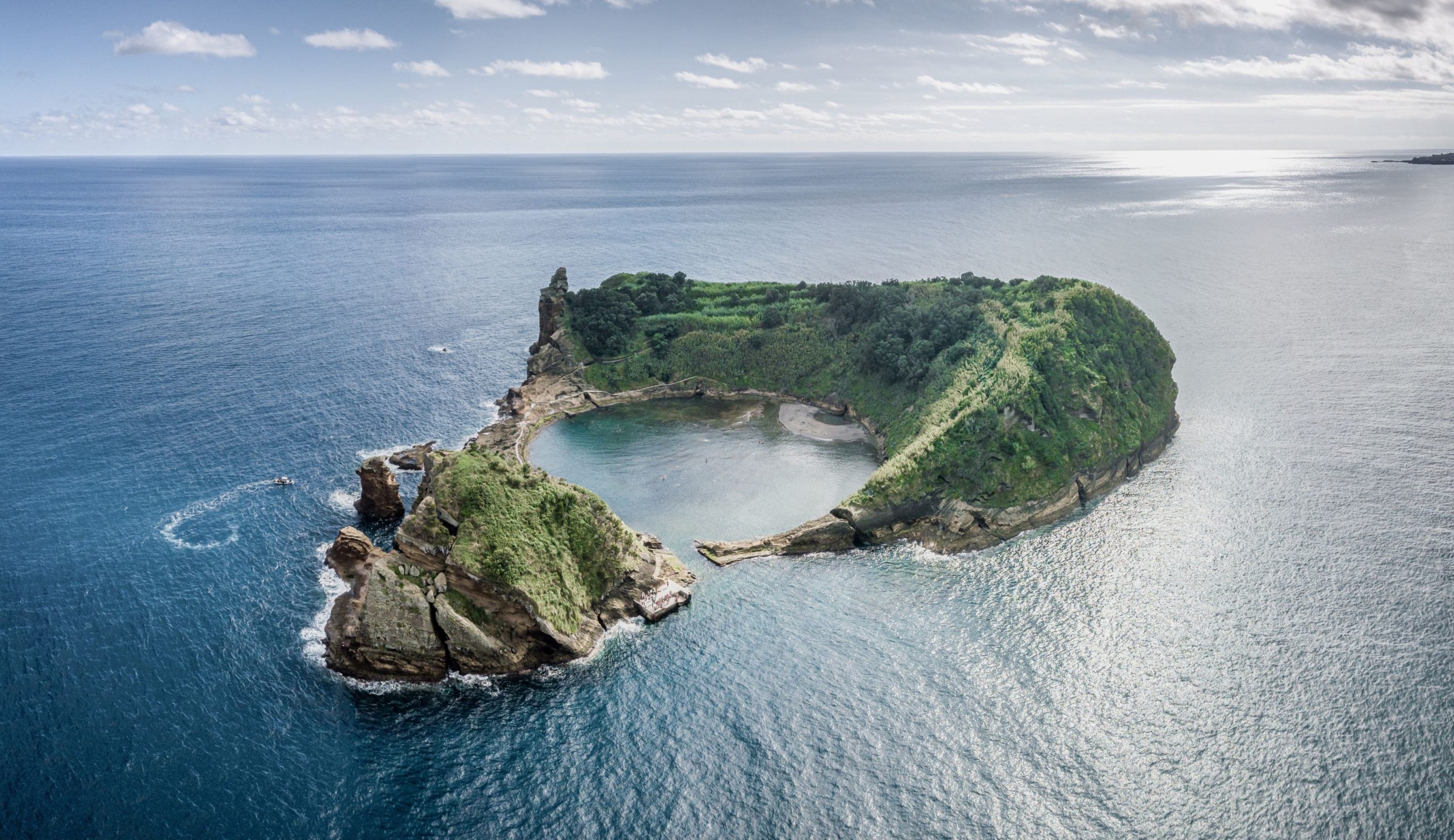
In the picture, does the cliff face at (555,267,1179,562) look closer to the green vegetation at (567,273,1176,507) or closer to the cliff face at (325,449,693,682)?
the green vegetation at (567,273,1176,507)

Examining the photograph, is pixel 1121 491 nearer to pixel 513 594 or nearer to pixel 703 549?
pixel 703 549

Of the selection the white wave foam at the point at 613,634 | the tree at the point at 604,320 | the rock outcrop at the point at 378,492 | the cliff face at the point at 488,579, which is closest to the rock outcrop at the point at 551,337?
the tree at the point at 604,320

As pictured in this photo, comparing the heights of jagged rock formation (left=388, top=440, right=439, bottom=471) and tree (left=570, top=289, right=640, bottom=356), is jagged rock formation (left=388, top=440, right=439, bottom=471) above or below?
below

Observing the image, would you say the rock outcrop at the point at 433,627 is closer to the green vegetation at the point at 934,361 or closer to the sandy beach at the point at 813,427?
the green vegetation at the point at 934,361

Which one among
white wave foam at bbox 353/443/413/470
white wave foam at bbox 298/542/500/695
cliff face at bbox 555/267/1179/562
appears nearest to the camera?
white wave foam at bbox 298/542/500/695

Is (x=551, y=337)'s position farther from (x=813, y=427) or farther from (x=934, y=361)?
(x=934, y=361)

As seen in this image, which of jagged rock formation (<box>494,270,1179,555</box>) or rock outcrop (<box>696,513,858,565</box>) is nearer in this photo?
rock outcrop (<box>696,513,858,565</box>)

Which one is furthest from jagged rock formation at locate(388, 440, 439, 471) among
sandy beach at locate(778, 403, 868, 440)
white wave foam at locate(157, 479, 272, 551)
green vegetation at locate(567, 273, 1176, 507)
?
sandy beach at locate(778, 403, 868, 440)

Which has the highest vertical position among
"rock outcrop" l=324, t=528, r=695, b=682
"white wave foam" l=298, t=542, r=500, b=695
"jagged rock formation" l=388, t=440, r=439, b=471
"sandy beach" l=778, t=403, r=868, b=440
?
"sandy beach" l=778, t=403, r=868, b=440

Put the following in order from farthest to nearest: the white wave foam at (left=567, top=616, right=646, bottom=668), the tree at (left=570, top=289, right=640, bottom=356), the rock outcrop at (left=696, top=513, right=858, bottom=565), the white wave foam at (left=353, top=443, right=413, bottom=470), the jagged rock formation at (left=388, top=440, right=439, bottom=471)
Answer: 1. the tree at (left=570, top=289, right=640, bottom=356)
2. the white wave foam at (left=353, top=443, right=413, bottom=470)
3. the jagged rock formation at (left=388, top=440, right=439, bottom=471)
4. the rock outcrop at (left=696, top=513, right=858, bottom=565)
5. the white wave foam at (left=567, top=616, right=646, bottom=668)
